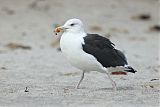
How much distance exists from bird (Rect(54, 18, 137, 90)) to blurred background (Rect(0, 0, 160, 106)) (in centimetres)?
38

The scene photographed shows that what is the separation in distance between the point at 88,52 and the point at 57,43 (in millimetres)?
8101

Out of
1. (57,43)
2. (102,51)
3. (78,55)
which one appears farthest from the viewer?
(57,43)

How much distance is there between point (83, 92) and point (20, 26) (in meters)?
10.4

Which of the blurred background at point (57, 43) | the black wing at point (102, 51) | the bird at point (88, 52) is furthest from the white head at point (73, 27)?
the blurred background at point (57, 43)

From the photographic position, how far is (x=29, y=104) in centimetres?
662

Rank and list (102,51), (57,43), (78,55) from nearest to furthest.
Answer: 1. (78,55)
2. (102,51)
3. (57,43)

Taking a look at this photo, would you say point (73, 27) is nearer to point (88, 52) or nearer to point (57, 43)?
point (88, 52)

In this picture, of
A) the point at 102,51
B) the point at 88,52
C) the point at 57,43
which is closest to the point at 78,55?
the point at 88,52

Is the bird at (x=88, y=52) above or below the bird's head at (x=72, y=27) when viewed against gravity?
below

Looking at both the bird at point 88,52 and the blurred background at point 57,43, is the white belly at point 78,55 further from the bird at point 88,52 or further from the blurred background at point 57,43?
the blurred background at point 57,43

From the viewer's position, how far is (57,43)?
15.8 meters

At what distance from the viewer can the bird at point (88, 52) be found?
25.2 feet

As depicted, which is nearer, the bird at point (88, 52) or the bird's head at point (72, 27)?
the bird at point (88, 52)

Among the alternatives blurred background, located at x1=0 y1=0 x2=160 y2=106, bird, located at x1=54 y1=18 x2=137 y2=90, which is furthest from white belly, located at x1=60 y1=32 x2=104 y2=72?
blurred background, located at x1=0 y1=0 x2=160 y2=106
